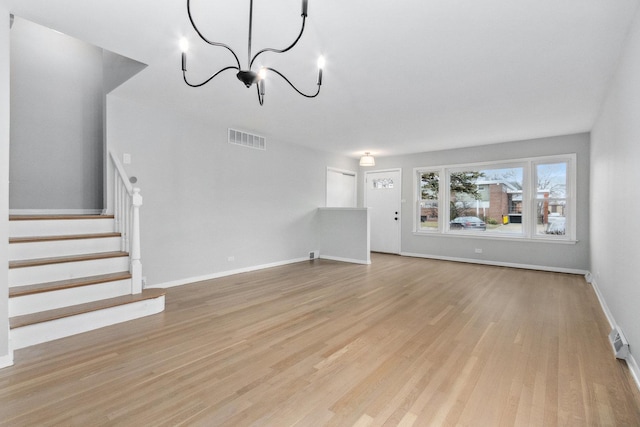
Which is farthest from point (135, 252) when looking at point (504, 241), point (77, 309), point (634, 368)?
point (504, 241)

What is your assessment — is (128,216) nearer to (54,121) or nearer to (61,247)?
(61,247)

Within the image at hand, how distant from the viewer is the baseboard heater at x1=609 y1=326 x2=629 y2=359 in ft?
7.47

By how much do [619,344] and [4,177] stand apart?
184 inches

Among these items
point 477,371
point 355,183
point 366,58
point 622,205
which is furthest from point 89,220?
point 355,183

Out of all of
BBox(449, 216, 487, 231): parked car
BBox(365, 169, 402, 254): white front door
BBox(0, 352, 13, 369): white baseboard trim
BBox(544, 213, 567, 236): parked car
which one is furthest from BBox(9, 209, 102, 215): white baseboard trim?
BBox(544, 213, 567, 236): parked car

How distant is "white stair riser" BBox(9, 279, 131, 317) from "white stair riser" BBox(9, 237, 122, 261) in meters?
0.53

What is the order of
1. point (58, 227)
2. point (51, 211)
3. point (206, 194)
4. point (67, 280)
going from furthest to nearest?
point (206, 194)
point (51, 211)
point (58, 227)
point (67, 280)

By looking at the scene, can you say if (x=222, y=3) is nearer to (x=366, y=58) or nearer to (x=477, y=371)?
(x=366, y=58)

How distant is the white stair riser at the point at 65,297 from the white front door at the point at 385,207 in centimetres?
568

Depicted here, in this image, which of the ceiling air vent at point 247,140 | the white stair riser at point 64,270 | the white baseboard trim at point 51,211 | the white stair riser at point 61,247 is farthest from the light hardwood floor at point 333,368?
the ceiling air vent at point 247,140

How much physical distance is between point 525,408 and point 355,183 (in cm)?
675

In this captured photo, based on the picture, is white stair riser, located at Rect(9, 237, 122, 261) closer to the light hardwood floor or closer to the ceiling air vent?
the light hardwood floor

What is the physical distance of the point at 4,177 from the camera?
6.88 feet

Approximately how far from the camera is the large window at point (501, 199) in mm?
5535
